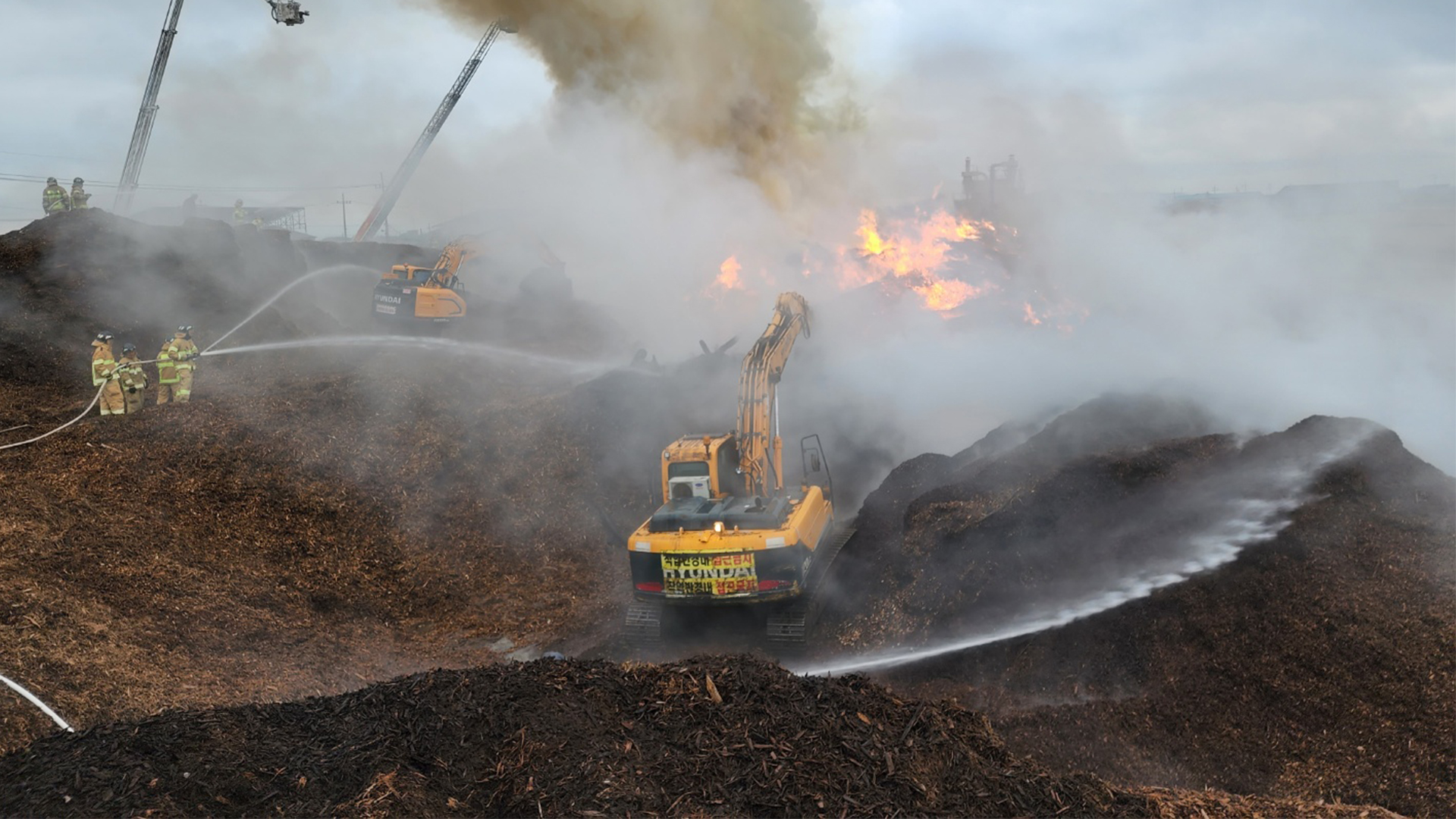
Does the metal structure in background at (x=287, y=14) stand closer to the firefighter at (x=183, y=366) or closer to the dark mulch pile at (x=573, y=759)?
the firefighter at (x=183, y=366)

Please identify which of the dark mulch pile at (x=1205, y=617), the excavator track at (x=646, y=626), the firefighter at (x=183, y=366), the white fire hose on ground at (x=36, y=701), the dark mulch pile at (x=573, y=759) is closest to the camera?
the dark mulch pile at (x=573, y=759)

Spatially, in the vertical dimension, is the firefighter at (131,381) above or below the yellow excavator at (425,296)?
below

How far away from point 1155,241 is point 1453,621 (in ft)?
57.6

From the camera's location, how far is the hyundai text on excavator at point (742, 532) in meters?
10.4

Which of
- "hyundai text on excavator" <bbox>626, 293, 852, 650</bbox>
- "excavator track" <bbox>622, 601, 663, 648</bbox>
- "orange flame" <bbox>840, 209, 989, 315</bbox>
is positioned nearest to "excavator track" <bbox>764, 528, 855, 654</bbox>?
"hyundai text on excavator" <bbox>626, 293, 852, 650</bbox>

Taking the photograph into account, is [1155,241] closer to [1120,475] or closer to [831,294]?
[831,294]

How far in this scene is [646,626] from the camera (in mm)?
11203

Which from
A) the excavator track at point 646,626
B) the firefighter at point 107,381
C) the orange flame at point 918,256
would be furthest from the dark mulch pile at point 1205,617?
the firefighter at point 107,381

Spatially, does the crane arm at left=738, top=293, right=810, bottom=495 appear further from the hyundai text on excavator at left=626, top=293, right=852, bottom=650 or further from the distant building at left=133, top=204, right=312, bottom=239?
the distant building at left=133, top=204, right=312, bottom=239

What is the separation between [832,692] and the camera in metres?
6.12

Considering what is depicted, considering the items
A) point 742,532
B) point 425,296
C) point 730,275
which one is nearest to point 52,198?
point 425,296

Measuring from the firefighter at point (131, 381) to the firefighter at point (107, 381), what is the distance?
0.35 feet

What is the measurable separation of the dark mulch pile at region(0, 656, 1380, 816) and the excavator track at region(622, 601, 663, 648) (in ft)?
16.2

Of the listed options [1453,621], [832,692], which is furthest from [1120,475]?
[832,692]
